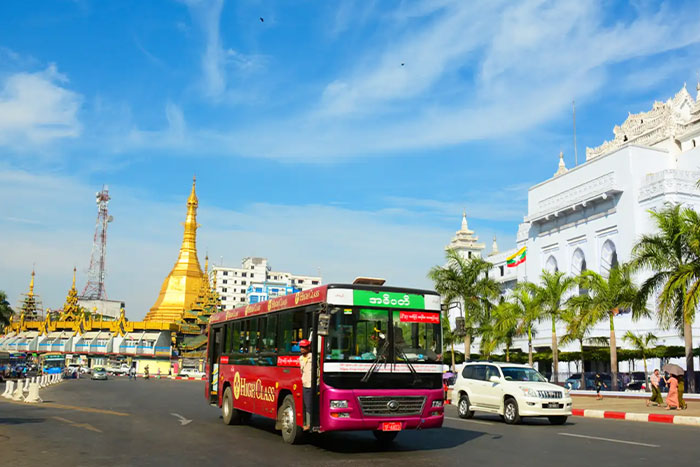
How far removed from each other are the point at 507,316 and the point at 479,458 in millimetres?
29118

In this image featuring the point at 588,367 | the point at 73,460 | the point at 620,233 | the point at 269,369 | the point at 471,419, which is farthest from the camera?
the point at 620,233

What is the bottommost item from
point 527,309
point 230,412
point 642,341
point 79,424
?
point 79,424

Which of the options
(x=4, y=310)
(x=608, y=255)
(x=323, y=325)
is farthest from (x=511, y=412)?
(x=4, y=310)

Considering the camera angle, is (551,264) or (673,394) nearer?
(673,394)

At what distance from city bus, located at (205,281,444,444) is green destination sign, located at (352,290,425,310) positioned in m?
0.02

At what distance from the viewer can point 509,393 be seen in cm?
1675

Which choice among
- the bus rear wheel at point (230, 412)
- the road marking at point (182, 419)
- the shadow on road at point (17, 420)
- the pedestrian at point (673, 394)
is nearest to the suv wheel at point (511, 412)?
the pedestrian at point (673, 394)

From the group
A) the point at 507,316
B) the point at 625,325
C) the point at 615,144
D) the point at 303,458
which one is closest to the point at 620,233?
the point at 625,325

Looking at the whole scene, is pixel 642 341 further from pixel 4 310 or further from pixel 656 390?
pixel 4 310

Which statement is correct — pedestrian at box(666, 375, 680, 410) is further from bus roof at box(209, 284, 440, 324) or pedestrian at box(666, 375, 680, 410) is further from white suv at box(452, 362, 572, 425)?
bus roof at box(209, 284, 440, 324)

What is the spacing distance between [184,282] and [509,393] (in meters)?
84.0

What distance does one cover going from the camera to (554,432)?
14461 mm

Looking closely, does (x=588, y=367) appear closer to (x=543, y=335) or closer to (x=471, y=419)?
(x=543, y=335)

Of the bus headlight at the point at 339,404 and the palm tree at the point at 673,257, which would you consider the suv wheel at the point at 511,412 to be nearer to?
the bus headlight at the point at 339,404
